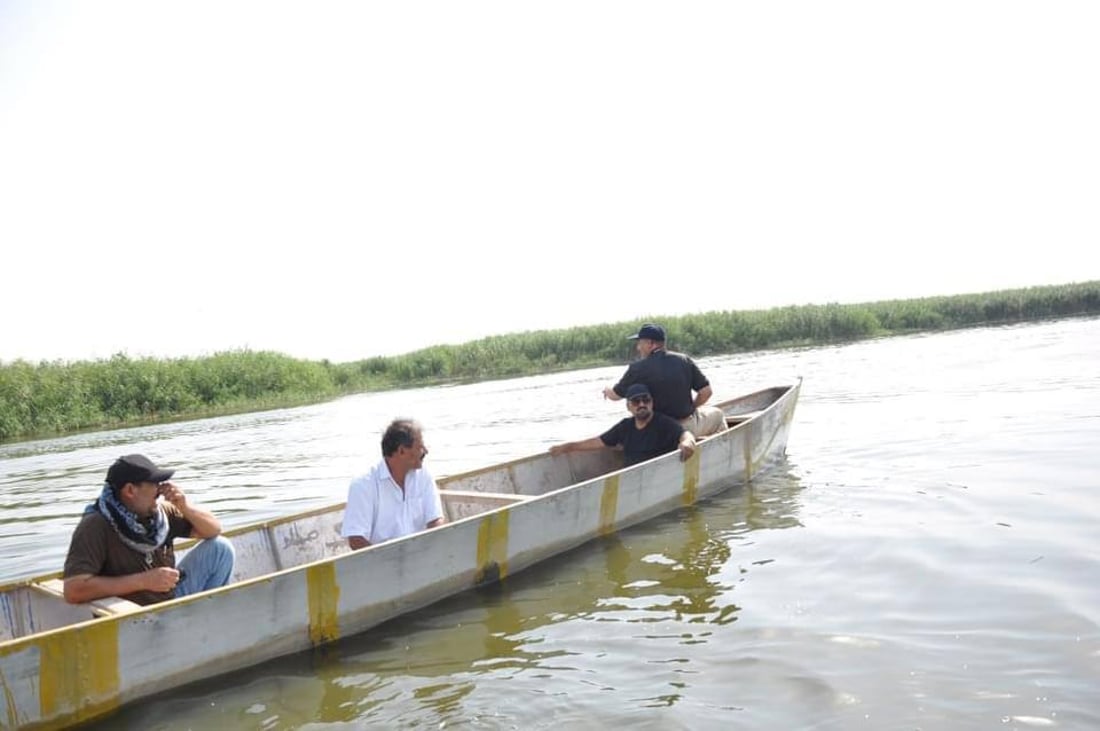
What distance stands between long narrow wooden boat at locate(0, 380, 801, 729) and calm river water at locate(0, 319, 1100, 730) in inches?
6.6

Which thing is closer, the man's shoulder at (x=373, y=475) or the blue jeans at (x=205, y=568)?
the blue jeans at (x=205, y=568)

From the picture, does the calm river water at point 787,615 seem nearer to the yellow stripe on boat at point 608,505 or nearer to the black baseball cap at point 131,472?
the yellow stripe on boat at point 608,505

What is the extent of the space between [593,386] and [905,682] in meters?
20.3

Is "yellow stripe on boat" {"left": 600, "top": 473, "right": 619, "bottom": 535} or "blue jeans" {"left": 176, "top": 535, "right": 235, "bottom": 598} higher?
"blue jeans" {"left": 176, "top": 535, "right": 235, "bottom": 598}

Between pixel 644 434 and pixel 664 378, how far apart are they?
24.3 inches

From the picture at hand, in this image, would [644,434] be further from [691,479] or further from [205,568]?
[205,568]

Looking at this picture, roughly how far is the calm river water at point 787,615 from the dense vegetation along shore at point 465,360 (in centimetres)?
1625

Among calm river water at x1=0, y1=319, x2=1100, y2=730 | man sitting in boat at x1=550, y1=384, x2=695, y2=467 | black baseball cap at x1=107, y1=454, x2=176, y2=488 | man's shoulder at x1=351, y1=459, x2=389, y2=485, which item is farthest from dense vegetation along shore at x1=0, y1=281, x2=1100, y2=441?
black baseball cap at x1=107, y1=454, x2=176, y2=488

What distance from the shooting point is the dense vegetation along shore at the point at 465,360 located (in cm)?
2680

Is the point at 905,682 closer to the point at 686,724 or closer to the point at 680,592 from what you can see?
the point at 686,724

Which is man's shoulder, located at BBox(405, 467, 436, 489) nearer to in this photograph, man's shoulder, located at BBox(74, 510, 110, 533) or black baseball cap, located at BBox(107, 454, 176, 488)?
black baseball cap, located at BBox(107, 454, 176, 488)

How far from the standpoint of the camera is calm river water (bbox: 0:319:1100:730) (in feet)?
13.9

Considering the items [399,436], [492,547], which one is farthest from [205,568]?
[492,547]

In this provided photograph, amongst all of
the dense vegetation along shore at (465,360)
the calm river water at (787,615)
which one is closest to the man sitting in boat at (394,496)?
the calm river water at (787,615)
